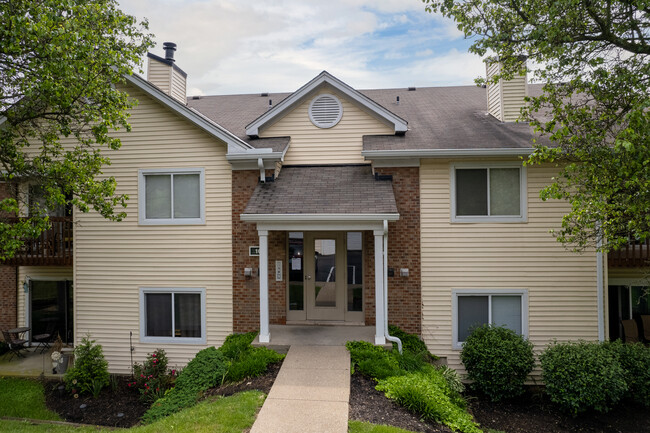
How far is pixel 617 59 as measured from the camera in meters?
7.60

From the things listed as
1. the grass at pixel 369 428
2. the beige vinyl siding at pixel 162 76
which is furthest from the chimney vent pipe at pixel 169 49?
the grass at pixel 369 428

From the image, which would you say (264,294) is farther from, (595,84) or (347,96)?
(595,84)

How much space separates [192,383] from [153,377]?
228cm

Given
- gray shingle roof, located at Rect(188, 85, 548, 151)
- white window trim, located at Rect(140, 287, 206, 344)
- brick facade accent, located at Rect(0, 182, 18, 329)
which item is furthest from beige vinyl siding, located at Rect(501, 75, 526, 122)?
brick facade accent, located at Rect(0, 182, 18, 329)

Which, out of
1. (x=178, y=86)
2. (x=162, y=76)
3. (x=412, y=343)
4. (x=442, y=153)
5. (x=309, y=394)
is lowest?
(x=309, y=394)

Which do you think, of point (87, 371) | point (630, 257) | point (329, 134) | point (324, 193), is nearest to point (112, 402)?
point (87, 371)

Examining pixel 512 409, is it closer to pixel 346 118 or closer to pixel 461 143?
pixel 461 143

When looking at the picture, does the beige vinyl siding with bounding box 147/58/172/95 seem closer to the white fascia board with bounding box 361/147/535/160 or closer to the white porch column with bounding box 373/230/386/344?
the white fascia board with bounding box 361/147/535/160

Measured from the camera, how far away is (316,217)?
8.39 m

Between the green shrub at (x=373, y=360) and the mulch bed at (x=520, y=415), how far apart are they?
6.7 inches

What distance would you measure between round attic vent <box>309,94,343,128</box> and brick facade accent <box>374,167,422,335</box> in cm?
233

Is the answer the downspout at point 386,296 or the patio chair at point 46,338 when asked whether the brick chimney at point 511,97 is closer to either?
the downspout at point 386,296

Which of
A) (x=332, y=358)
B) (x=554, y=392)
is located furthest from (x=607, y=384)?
(x=332, y=358)

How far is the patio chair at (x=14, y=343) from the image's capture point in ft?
35.5
